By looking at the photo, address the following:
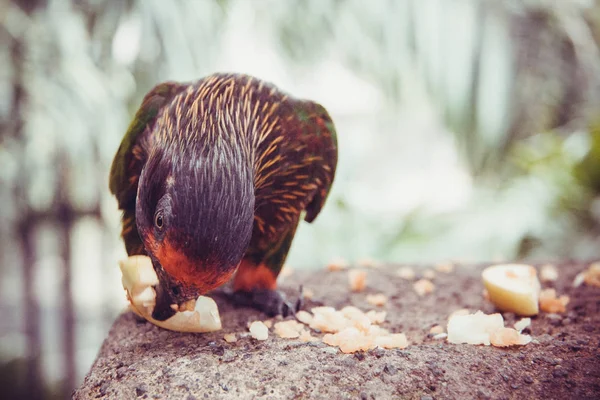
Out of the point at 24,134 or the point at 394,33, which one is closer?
the point at 24,134

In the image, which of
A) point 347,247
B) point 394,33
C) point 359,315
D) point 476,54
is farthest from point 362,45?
point 359,315

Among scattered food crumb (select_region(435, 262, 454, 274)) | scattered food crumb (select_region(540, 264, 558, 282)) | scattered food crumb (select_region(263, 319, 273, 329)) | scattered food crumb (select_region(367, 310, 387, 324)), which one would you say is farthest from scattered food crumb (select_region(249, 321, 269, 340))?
scattered food crumb (select_region(540, 264, 558, 282))

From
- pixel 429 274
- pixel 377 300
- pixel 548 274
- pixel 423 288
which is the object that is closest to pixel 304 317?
pixel 377 300

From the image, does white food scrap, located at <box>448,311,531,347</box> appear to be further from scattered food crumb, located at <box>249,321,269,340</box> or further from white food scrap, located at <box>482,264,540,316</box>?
scattered food crumb, located at <box>249,321,269,340</box>

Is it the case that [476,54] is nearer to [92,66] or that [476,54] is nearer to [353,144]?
[353,144]

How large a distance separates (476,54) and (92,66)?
3970 millimetres

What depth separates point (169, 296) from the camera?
1.58 meters

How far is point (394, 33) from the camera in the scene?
5.12 m

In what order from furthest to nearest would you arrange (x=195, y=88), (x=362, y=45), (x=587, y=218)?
(x=362, y=45), (x=587, y=218), (x=195, y=88)

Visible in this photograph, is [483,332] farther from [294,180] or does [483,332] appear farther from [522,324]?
[294,180]

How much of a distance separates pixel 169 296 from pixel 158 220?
0.87 ft

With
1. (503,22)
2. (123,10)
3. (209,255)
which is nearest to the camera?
(209,255)

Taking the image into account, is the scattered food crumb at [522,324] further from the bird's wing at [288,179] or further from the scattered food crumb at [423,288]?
the bird's wing at [288,179]

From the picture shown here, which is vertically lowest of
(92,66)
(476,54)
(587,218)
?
(587,218)
